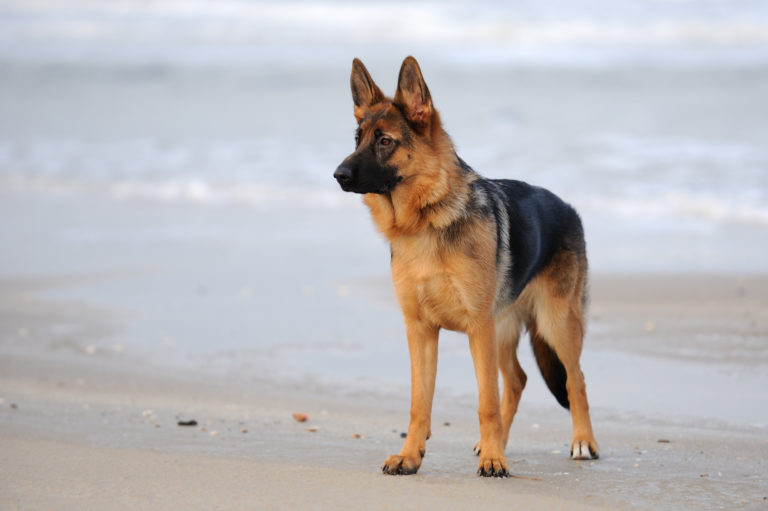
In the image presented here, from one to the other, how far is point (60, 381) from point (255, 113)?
20259 millimetres

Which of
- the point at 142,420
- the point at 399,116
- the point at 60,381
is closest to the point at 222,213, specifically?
the point at 60,381

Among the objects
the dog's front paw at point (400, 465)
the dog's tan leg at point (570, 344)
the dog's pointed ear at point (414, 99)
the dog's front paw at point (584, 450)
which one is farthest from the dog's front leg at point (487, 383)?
the dog's pointed ear at point (414, 99)

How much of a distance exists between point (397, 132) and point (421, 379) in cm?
115

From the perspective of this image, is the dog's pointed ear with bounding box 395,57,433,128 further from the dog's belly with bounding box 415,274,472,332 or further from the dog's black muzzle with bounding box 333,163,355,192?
the dog's belly with bounding box 415,274,472,332

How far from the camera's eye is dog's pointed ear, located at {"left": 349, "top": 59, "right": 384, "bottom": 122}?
449 centimetres

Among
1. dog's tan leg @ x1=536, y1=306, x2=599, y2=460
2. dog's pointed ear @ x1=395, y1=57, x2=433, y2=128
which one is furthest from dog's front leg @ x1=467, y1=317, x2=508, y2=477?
dog's pointed ear @ x1=395, y1=57, x2=433, y2=128

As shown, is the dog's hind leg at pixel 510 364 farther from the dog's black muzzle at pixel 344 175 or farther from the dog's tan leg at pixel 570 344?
the dog's black muzzle at pixel 344 175

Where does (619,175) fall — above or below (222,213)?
above

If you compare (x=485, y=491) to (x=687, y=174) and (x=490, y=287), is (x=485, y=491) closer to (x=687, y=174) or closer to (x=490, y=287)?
(x=490, y=287)

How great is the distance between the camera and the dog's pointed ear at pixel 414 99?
4.36m

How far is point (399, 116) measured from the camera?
4383mm

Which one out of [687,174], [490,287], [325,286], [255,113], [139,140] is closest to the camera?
[490,287]

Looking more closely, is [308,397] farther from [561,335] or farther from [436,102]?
[436,102]

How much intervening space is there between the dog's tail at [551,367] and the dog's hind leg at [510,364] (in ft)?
0.35
